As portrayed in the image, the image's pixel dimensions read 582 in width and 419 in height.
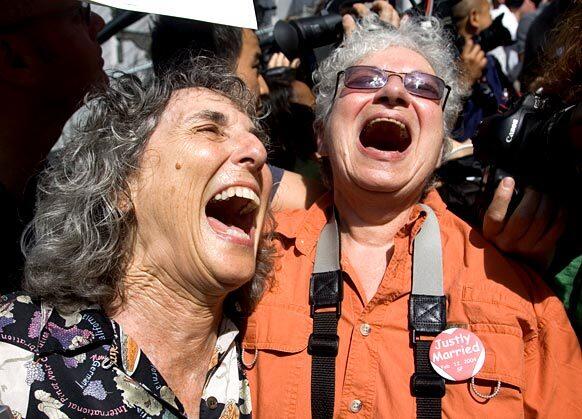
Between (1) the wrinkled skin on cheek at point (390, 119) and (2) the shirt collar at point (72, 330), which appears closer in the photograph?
(2) the shirt collar at point (72, 330)

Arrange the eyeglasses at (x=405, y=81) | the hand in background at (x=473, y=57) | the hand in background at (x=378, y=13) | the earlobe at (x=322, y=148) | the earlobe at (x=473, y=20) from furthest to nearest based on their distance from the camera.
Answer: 1. the earlobe at (x=473, y=20)
2. the hand in background at (x=473, y=57)
3. the hand in background at (x=378, y=13)
4. the earlobe at (x=322, y=148)
5. the eyeglasses at (x=405, y=81)

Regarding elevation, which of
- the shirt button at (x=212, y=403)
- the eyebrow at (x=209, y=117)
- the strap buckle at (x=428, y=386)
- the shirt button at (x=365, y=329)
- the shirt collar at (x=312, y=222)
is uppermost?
the eyebrow at (x=209, y=117)

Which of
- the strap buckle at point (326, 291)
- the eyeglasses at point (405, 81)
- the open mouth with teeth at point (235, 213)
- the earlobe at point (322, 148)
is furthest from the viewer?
the earlobe at point (322, 148)

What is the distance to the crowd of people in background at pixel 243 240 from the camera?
66.3 inches

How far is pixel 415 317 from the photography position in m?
1.88

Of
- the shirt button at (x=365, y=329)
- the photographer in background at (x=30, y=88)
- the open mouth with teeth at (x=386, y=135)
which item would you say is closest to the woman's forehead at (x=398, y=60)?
the open mouth with teeth at (x=386, y=135)

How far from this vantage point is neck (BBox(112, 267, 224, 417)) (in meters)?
1.77

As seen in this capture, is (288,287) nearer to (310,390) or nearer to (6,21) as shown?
(310,390)

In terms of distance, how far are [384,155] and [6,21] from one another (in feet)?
4.91

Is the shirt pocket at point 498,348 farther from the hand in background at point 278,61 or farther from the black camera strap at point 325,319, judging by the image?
the hand in background at point 278,61

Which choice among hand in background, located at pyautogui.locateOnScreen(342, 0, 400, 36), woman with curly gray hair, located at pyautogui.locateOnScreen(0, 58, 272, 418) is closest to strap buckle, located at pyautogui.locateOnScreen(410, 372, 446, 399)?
woman with curly gray hair, located at pyautogui.locateOnScreen(0, 58, 272, 418)

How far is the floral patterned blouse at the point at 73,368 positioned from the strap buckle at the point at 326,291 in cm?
59

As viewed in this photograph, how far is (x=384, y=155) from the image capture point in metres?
2.16

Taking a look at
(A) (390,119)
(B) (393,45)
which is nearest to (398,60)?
(B) (393,45)
